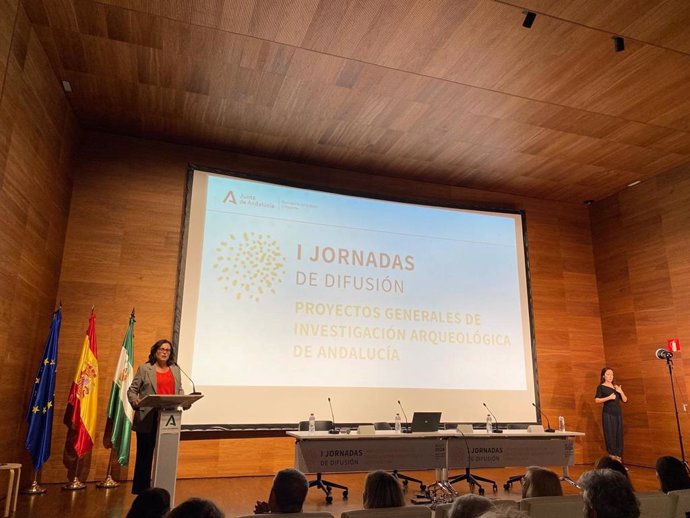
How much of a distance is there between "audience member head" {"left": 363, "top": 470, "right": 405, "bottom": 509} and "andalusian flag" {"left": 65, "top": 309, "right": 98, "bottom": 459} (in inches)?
160

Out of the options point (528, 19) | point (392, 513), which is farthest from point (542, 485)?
point (528, 19)

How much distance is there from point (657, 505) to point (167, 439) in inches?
120

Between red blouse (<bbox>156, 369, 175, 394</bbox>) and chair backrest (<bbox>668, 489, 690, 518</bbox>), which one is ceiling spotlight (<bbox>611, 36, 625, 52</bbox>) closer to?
chair backrest (<bbox>668, 489, 690, 518</bbox>)

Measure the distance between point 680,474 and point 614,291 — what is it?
Answer: 6.01 meters

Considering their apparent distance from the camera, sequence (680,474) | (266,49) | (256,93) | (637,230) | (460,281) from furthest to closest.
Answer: (637,230) → (460,281) → (256,93) → (266,49) → (680,474)

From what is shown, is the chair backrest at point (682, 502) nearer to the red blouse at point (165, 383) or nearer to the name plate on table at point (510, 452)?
the name plate on table at point (510, 452)

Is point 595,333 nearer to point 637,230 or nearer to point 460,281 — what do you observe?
point 637,230

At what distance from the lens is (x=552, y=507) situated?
6.50 feet

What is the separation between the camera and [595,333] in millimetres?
7980

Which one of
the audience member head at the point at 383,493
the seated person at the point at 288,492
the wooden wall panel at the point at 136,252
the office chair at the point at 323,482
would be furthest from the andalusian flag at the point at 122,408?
the audience member head at the point at 383,493

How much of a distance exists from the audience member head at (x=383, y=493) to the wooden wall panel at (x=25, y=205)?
367cm

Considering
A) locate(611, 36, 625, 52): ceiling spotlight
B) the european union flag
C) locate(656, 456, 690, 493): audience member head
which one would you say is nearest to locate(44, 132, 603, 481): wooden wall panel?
the european union flag

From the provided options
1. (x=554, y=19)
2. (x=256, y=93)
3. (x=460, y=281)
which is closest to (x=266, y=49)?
(x=256, y=93)

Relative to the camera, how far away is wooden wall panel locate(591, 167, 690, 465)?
6.93 m
